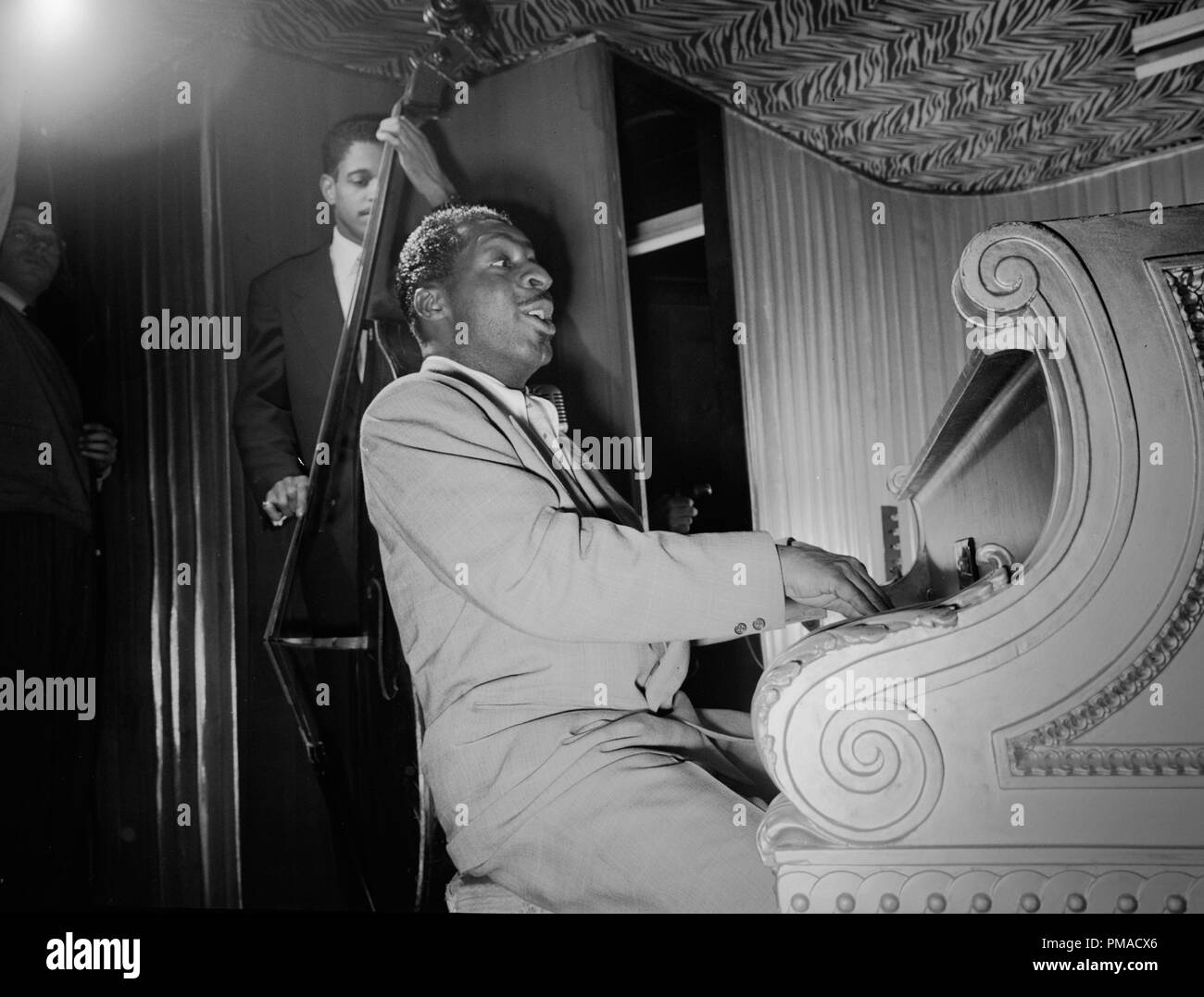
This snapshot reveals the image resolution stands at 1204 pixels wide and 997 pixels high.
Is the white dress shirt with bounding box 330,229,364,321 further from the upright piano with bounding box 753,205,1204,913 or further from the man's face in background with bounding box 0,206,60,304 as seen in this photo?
the upright piano with bounding box 753,205,1204,913

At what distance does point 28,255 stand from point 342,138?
2.08ft

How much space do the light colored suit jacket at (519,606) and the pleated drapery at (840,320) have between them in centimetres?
116

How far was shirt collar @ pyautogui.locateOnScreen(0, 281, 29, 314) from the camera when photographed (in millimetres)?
1775

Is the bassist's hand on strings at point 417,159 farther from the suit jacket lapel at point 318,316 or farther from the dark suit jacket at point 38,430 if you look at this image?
A: the dark suit jacket at point 38,430

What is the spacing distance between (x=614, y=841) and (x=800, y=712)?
0.94 ft

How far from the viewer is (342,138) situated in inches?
83.1

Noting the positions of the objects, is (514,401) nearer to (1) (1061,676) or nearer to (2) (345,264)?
(1) (1061,676)

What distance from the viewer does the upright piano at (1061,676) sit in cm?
71

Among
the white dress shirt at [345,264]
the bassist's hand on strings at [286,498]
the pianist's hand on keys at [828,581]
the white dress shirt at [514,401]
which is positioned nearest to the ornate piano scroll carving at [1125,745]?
the pianist's hand on keys at [828,581]

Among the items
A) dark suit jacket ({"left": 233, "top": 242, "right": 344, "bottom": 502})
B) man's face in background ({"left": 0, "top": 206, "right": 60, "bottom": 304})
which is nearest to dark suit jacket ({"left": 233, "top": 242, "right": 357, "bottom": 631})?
dark suit jacket ({"left": 233, "top": 242, "right": 344, "bottom": 502})

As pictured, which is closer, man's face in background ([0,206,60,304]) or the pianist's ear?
the pianist's ear

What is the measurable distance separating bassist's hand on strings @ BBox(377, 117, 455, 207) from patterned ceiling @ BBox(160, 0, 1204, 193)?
16 cm

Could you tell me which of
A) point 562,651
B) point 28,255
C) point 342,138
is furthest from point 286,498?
point 562,651
